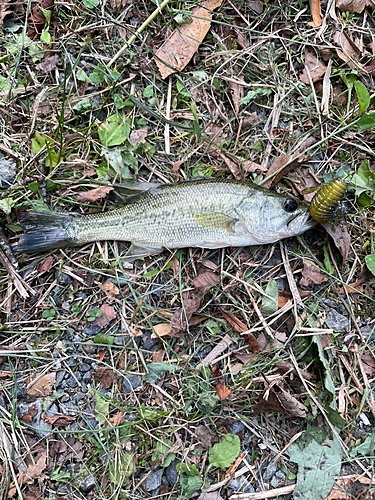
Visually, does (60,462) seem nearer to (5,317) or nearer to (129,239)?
(5,317)

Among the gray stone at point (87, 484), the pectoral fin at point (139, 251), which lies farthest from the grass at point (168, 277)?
the pectoral fin at point (139, 251)

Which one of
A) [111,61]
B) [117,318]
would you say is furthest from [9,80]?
[117,318]

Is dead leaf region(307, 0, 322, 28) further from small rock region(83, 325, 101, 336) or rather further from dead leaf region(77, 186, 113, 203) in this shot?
small rock region(83, 325, 101, 336)

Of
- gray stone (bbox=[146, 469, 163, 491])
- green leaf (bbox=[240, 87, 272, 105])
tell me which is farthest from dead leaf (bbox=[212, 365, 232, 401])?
green leaf (bbox=[240, 87, 272, 105])

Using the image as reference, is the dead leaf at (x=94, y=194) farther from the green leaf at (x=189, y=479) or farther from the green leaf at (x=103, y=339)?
the green leaf at (x=189, y=479)

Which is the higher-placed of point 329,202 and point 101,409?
point 329,202

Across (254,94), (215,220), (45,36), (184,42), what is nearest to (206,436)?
(215,220)

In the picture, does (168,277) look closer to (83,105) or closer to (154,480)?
(154,480)
